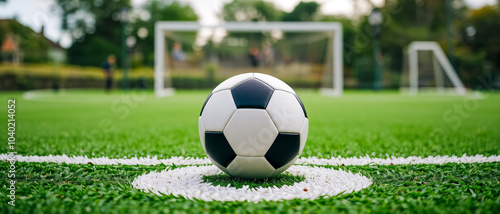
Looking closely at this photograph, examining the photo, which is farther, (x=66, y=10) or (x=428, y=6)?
(x=66, y=10)

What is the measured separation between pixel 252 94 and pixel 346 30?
42411 mm

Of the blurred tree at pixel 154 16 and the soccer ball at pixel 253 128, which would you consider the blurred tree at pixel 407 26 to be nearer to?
the blurred tree at pixel 154 16

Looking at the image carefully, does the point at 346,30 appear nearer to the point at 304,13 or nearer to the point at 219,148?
the point at 304,13

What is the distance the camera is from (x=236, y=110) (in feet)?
8.76

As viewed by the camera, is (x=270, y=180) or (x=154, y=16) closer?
(x=270, y=180)

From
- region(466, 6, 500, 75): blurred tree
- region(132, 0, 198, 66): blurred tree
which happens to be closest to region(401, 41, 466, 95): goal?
region(466, 6, 500, 75): blurred tree

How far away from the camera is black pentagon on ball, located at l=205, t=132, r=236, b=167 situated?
2.70m

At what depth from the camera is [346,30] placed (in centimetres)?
4297

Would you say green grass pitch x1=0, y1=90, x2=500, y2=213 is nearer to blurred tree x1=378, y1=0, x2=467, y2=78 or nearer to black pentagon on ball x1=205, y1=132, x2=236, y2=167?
black pentagon on ball x1=205, y1=132, x2=236, y2=167

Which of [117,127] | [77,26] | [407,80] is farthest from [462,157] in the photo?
[77,26]

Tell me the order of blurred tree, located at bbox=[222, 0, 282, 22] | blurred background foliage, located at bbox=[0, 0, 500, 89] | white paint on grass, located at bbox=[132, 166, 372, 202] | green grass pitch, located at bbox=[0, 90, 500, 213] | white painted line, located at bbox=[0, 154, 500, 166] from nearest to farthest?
1. green grass pitch, located at bbox=[0, 90, 500, 213]
2. white paint on grass, located at bbox=[132, 166, 372, 202]
3. white painted line, located at bbox=[0, 154, 500, 166]
4. blurred background foliage, located at bbox=[0, 0, 500, 89]
5. blurred tree, located at bbox=[222, 0, 282, 22]

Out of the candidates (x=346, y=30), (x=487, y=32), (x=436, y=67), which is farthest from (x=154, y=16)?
(x=436, y=67)

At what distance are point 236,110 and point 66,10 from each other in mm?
54208

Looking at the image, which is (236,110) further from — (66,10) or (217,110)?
(66,10)
